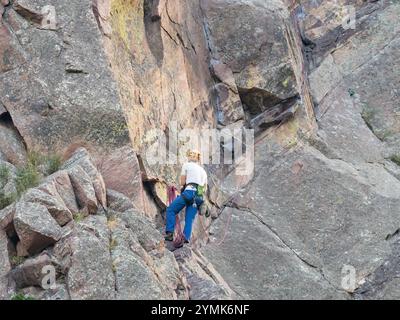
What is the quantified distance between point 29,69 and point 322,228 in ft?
29.0

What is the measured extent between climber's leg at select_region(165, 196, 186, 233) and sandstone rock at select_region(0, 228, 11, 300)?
4075 mm

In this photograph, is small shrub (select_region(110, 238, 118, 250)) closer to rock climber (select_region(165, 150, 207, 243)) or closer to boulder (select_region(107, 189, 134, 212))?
boulder (select_region(107, 189, 134, 212))

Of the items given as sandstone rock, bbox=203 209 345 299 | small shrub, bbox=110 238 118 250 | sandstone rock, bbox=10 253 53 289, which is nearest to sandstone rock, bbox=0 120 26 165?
small shrub, bbox=110 238 118 250

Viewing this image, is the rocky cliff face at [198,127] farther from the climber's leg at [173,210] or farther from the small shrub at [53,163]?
the climber's leg at [173,210]

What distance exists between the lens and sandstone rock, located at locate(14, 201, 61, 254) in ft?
58.4

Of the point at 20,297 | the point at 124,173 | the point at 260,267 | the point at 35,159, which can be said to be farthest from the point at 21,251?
the point at 260,267

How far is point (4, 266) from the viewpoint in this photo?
58.5 ft

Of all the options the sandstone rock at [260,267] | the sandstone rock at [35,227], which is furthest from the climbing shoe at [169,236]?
the sandstone rock at [35,227]

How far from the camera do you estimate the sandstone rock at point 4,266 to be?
17.5 m

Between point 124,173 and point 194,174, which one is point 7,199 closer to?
point 124,173

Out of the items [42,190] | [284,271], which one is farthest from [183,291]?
[284,271]

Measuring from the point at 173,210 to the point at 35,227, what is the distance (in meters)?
3.87

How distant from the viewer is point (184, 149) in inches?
962

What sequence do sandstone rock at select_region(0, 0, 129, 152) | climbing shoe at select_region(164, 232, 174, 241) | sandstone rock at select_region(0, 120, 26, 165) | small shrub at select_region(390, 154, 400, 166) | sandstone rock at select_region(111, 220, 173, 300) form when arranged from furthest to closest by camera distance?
1. small shrub at select_region(390, 154, 400, 166)
2. sandstone rock at select_region(0, 0, 129, 152)
3. climbing shoe at select_region(164, 232, 174, 241)
4. sandstone rock at select_region(0, 120, 26, 165)
5. sandstone rock at select_region(111, 220, 173, 300)
